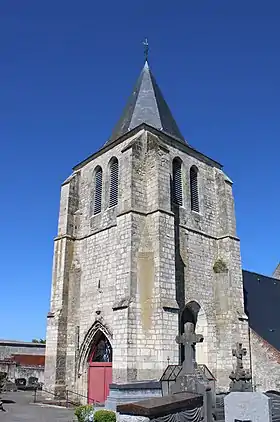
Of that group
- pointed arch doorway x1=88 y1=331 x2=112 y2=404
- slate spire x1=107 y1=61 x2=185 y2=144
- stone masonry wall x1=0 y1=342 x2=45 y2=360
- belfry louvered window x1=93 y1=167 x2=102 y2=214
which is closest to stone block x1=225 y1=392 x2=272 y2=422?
pointed arch doorway x1=88 y1=331 x2=112 y2=404

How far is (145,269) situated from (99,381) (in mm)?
5304

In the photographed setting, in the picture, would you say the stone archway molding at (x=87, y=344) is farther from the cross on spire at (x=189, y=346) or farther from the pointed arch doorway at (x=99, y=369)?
the cross on spire at (x=189, y=346)

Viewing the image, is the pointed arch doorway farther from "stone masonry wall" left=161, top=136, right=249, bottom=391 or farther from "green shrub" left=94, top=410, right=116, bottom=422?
"green shrub" left=94, top=410, right=116, bottom=422

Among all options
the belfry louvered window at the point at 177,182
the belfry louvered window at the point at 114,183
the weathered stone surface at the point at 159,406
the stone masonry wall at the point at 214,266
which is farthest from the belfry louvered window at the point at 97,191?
the weathered stone surface at the point at 159,406

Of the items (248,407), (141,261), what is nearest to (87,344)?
(141,261)

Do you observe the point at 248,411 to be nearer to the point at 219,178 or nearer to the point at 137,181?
the point at 137,181

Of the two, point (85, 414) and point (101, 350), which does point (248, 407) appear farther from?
point (101, 350)

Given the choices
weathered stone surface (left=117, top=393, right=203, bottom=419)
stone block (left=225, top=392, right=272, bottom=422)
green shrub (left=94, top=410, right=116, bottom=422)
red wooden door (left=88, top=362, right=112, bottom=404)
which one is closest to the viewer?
stone block (left=225, top=392, right=272, bottom=422)

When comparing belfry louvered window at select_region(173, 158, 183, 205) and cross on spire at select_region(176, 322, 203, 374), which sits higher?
belfry louvered window at select_region(173, 158, 183, 205)

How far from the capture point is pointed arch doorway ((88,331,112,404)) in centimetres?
1661

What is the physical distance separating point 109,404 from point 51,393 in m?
5.72

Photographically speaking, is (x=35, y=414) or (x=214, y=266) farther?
(x=214, y=266)

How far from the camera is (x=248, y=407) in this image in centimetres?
630

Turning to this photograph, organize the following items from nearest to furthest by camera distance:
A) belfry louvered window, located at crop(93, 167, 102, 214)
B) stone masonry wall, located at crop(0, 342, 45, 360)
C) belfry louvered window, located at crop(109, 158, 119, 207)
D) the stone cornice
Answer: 1. the stone cornice
2. belfry louvered window, located at crop(109, 158, 119, 207)
3. belfry louvered window, located at crop(93, 167, 102, 214)
4. stone masonry wall, located at crop(0, 342, 45, 360)
